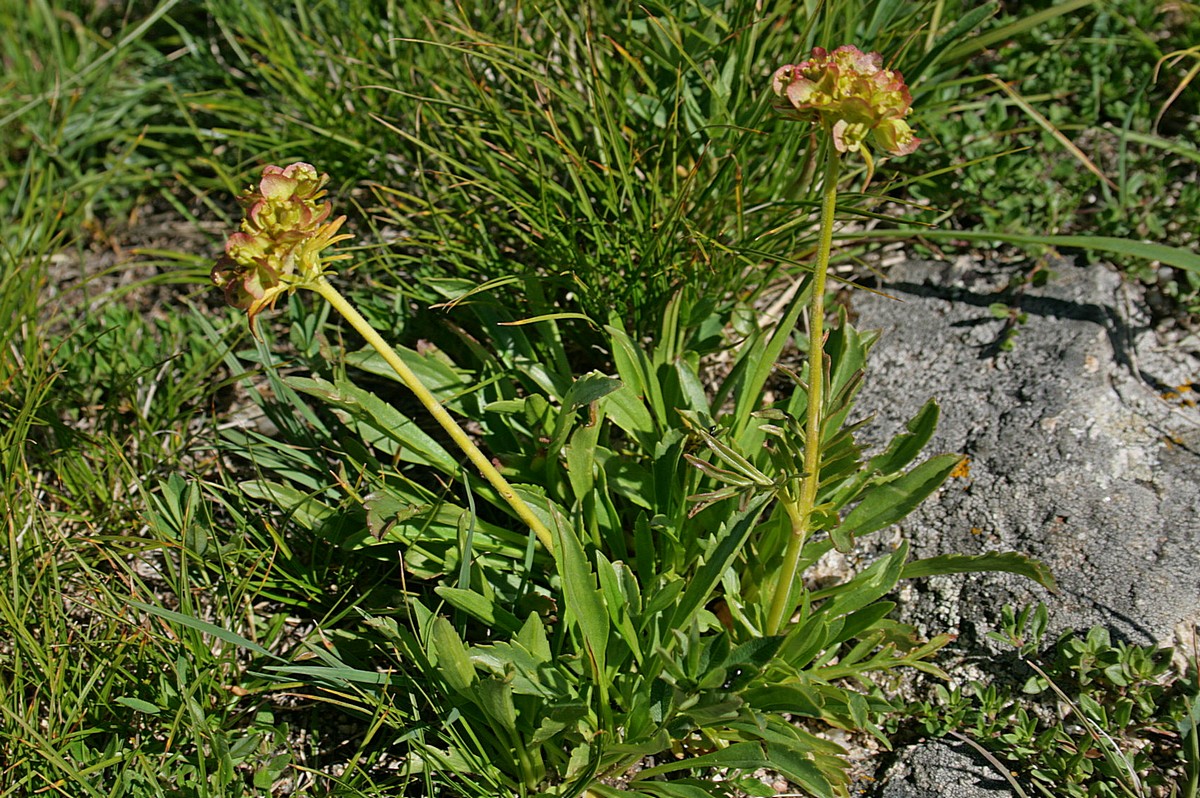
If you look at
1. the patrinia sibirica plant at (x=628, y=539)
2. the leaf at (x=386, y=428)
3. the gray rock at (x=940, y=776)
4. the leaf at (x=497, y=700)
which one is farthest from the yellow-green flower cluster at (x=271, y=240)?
the gray rock at (x=940, y=776)

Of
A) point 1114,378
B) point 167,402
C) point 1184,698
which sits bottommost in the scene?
point 167,402

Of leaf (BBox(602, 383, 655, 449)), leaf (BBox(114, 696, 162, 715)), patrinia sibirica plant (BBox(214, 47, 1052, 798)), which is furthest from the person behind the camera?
leaf (BBox(602, 383, 655, 449))

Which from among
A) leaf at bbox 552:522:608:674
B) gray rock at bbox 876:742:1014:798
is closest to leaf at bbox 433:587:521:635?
leaf at bbox 552:522:608:674

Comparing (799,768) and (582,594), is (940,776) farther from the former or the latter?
(582,594)

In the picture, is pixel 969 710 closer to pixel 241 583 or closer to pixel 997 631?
pixel 997 631

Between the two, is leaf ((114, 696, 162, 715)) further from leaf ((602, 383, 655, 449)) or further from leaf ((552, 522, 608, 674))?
leaf ((602, 383, 655, 449))

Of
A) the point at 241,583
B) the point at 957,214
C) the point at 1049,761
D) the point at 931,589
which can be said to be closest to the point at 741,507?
the point at 931,589
